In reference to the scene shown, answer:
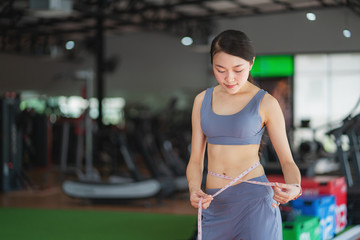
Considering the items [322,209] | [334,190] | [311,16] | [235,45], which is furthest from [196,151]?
[334,190]

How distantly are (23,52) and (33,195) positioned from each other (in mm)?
11105

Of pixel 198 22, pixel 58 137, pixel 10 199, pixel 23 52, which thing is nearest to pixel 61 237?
pixel 10 199

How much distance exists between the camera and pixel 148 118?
39.9ft

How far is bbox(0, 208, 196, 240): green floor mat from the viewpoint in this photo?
436 cm

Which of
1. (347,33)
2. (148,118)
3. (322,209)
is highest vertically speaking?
(347,33)

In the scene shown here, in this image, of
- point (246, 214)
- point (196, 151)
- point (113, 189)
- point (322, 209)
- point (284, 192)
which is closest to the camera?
point (284, 192)

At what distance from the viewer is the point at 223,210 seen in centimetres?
163

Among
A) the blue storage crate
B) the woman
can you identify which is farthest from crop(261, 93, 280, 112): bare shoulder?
the blue storage crate

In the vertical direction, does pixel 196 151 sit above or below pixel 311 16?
below

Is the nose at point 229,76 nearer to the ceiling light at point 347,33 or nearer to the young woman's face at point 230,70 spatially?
the young woman's face at point 230,70

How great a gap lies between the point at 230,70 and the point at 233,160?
29 centimetres

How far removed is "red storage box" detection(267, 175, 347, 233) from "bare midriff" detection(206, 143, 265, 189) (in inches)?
83.9

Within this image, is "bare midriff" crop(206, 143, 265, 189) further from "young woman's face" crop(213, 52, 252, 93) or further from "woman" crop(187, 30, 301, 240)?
"young woman's face" crop(213, 52, 252, 93)

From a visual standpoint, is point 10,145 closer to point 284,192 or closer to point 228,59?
point 228,59
